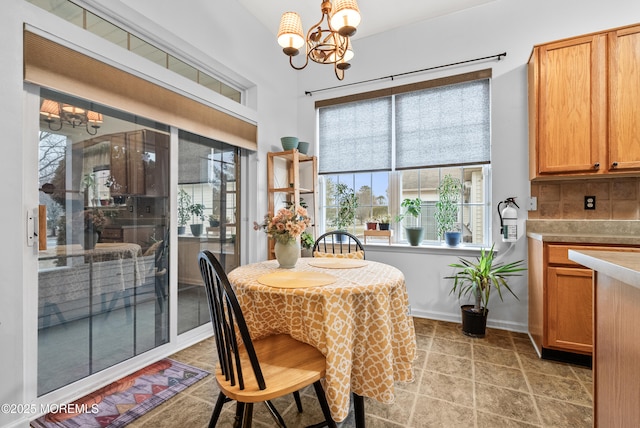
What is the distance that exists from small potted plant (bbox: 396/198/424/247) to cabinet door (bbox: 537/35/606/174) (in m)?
1.14

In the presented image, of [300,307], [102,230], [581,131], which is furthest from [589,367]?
[102,230]

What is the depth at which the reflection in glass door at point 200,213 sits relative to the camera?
2.54 m

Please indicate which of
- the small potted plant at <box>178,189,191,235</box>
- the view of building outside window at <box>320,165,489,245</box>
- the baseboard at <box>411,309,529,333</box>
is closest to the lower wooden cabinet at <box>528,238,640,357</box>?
the baseboard at <box>411,309,529,333</box>

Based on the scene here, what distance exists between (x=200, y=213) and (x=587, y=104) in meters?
3.25

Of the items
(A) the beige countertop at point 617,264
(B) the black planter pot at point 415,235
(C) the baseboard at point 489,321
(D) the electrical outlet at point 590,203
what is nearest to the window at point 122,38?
A: (B) the black planter pot at point 415,235

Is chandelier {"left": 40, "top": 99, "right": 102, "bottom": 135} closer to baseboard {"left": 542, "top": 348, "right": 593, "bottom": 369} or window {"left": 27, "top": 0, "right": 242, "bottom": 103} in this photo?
window {"left": 27, "top": 0, "right": 242, "bottom": 103}

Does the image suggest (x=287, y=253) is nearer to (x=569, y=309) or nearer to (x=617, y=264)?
(x=617, y=264)

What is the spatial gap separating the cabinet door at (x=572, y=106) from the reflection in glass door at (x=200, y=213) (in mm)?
2788

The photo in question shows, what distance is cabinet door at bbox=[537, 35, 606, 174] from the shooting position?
2.31 m

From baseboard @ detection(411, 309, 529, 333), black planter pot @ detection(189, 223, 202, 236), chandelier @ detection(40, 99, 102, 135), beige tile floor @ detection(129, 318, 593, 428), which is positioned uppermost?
chandelier @ detection(40, 99, 102, 135)

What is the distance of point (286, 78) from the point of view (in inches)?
147

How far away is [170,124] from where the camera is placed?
7.50 feet

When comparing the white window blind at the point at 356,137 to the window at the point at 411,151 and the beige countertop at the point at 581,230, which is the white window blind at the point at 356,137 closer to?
the window at the point at 411,151

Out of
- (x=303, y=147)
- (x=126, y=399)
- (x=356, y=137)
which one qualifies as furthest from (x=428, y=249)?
(x=126, y=399)
